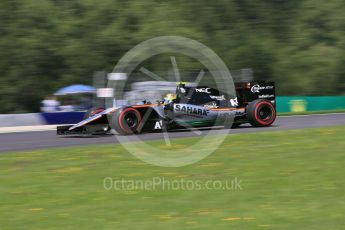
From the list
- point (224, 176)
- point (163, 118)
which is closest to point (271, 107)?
point (163, 118)

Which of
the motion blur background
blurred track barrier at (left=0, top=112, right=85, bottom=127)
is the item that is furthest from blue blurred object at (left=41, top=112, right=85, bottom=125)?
the motion blur background

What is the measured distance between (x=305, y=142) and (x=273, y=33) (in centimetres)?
3459

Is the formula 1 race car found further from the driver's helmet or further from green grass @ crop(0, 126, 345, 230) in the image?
green grass @ crop(0, 126, 345, 230)

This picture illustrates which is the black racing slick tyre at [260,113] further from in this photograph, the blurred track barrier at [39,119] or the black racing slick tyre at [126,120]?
the blurred track barrier at [39,119]

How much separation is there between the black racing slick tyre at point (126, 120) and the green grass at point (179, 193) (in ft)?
10.5

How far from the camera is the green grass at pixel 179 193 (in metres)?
6.08

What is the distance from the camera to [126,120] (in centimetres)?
1426

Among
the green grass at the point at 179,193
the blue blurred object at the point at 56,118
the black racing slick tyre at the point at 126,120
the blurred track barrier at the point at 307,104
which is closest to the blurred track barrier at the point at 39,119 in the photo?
the blue blurred object at the point at 56,118

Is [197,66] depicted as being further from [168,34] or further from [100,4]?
[100,4]

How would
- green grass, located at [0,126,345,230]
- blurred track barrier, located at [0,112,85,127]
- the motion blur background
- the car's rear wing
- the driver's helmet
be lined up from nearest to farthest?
1. green grass, located at [0,126,345,230]
2. the driver's helmet
3. the car's rear wing
4. blurred track barrier, located at [0,112,85,127]
5. the motion blur background

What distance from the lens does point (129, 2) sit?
38844 millimetres

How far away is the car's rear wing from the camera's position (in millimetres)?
15688

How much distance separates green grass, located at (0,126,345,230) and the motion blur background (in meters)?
23.3

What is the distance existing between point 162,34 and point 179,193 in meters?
29.5
